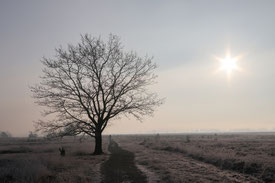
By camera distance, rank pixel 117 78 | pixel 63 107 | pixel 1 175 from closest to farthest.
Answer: pixel 1 175
pixel 63 107
pixel 117 78

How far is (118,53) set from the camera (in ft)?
93.1

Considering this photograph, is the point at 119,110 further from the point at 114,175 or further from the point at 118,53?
the point at 114,175

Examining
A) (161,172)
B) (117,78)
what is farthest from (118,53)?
(161,172)

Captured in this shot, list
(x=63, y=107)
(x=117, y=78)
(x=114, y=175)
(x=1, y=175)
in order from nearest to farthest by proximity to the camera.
→ (x=1, y=175) → (x=114, y=175) → (x=63, y=107) → (x=117, y=78)

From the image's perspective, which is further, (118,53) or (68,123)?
(118,53)

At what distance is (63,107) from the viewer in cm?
2595

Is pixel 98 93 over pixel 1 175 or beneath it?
over

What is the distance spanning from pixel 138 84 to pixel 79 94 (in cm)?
710

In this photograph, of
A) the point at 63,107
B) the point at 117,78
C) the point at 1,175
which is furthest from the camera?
the point at 117,78

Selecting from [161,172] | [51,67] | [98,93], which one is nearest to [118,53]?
[98,93]

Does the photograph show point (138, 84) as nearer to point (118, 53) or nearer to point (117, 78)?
point (117, 78)

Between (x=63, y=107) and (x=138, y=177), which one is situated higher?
(x=63, y=107)

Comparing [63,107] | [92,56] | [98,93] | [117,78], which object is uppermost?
[92,56]

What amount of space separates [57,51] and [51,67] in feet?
6.28
